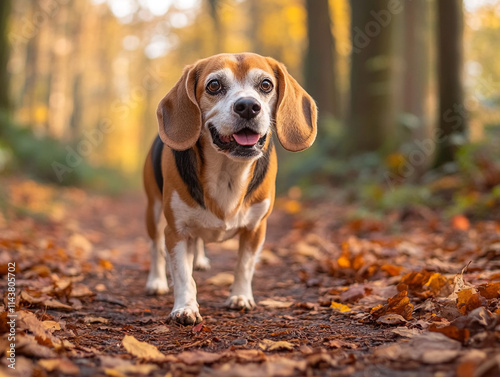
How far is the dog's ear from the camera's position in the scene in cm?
399

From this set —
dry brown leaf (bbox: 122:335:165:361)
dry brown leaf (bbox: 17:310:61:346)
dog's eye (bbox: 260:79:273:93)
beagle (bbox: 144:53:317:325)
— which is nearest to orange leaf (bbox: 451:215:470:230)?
beagle (bbox: 144:53:317:325)

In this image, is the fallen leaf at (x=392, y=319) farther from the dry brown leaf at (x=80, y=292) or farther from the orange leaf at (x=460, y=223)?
the orange leaf at (x=460, y=223)

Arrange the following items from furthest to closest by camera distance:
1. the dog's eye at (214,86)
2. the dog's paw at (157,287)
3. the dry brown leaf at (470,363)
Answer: the dog's paw at (157,287)
the dog's eye at (214,86)
the dry brown leaf at (470,363)

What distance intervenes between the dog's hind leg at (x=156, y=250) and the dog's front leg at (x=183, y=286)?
0.86 m

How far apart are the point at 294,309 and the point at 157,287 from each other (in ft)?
4.46

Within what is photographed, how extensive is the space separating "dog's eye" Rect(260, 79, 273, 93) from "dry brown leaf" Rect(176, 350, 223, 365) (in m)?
2.00

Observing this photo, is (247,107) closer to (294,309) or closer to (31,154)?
(294,309)

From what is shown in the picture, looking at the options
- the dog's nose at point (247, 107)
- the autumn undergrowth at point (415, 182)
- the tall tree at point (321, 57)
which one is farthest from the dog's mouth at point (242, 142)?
the tall tree at point (321, 57)

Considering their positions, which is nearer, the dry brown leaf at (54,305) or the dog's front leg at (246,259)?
the dry brown leaf at (54,305)

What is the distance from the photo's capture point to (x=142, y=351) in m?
2.64

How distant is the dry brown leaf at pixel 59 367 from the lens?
2254 millimetres

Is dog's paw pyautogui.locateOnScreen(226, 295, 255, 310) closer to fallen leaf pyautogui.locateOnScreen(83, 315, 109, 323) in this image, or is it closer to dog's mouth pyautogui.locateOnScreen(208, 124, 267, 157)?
fallen leaf pyautogui.locateOnScreen(83, 315, 109, 323)

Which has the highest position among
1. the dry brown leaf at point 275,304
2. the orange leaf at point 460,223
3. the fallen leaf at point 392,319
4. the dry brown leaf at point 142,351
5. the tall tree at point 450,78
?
the tall tree at point 450,78

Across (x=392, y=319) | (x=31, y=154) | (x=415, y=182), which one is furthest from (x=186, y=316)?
(x=31, y=154)
